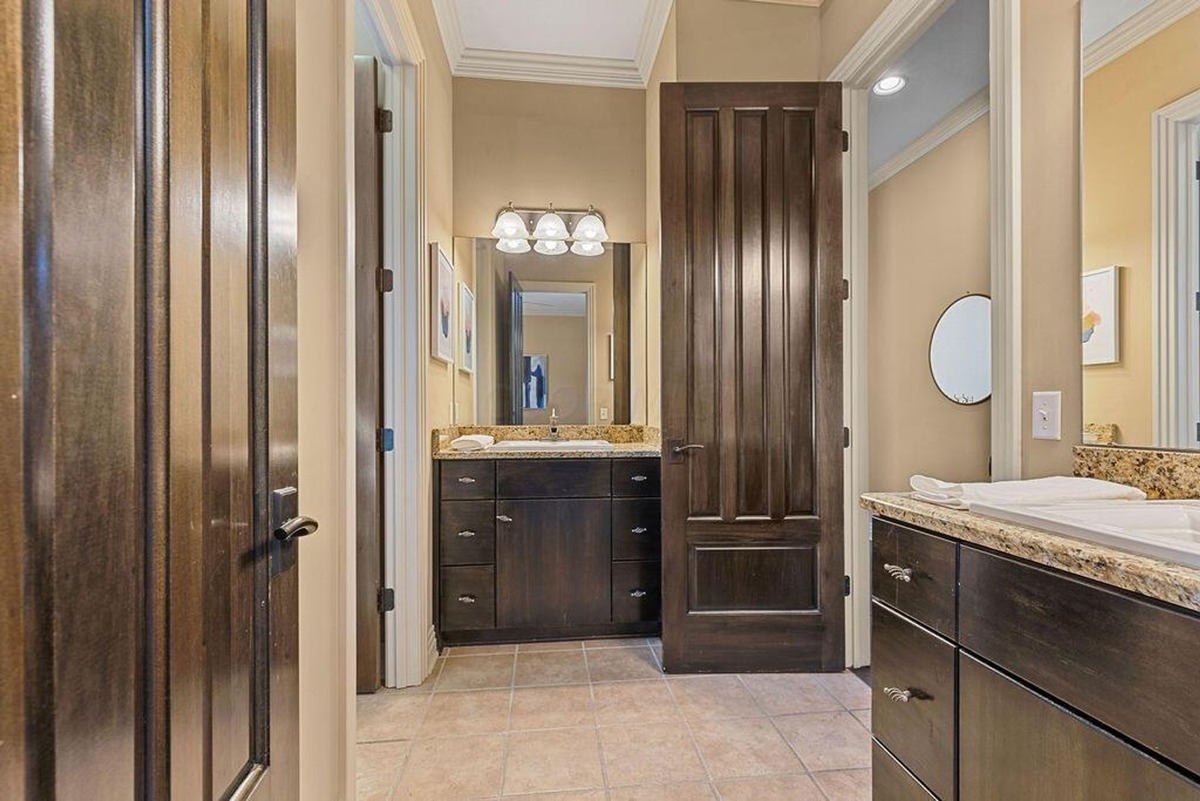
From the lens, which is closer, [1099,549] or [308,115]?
[1099,549]

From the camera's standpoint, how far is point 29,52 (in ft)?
1.29

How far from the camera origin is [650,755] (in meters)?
1.78

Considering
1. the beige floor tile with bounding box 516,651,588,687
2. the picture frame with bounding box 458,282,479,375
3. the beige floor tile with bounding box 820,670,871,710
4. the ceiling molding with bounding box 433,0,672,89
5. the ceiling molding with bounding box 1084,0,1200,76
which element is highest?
the ceiling molding with bounding box 433,0,672,89

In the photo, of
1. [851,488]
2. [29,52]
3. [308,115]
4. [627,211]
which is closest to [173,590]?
[29,52]

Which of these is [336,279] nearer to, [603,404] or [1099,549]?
[1099,549]

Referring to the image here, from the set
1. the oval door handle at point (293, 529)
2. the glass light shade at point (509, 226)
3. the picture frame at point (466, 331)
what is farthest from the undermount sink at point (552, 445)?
the oval door handle at point (293, 529)

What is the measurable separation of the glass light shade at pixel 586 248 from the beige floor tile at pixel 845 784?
2661 mm

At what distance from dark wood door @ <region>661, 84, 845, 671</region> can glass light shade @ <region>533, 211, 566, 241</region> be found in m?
0.98

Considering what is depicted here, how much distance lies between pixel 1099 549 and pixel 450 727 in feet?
6.44

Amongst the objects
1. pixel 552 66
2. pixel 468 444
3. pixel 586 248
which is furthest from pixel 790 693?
pixel 552 66

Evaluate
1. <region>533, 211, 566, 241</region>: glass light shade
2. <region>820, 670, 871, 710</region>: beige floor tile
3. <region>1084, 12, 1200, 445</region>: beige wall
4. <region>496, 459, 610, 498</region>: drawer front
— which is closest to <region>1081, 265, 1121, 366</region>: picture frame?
<region>1084, 12, 1200, 445</region>: beige wall

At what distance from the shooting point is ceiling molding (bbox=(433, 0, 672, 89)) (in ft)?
9.62

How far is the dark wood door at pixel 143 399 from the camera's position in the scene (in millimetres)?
395

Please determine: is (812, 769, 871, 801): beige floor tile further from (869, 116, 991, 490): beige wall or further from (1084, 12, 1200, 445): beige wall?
(869, 116, 991, 490): beige wall
